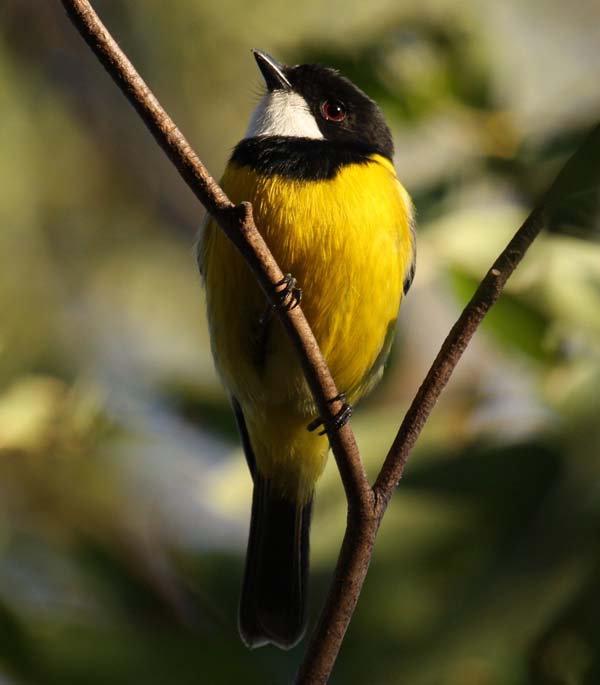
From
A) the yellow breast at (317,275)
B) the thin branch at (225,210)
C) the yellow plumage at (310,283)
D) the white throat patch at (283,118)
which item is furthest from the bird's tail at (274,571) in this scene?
the thin branch at (225,210)

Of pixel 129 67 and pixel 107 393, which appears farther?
pixel 107 393

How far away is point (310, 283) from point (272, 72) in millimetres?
1013

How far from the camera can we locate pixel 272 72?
3.67 metres

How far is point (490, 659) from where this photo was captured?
114 inches

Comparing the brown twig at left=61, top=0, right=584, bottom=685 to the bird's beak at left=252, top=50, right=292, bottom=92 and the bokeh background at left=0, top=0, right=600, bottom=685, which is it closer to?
the bokeh background at left=0, top=0, right=600, bottom=685

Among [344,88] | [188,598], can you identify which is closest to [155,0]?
[344,88]

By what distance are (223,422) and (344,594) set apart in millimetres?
1791

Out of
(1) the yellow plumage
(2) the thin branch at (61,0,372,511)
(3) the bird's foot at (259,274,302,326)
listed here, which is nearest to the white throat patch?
(1) the yellow plumage

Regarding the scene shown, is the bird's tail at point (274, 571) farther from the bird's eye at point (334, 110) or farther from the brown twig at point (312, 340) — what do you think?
the brown twig at point (312, 340)

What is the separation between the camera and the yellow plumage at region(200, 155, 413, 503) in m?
2.96

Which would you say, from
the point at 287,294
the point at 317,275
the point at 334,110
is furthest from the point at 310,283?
the point at 334,110

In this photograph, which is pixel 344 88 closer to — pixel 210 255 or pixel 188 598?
pixel 210 255

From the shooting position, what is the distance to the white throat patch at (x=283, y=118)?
3.38 metres

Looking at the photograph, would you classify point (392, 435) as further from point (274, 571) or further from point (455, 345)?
point (455, 345)
